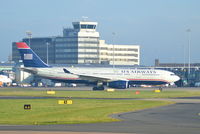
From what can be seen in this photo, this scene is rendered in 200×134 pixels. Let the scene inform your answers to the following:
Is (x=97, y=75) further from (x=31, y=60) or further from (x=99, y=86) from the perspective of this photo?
(x=31, y=60)

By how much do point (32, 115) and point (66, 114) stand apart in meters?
3.11

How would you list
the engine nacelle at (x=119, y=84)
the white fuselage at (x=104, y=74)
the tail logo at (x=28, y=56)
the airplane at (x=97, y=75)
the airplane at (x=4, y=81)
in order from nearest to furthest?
the engine nacelle at (x=119, y=84) < the airplane at (x=97, y=75) < the white fuselage at (x=104, y=74) < the tail logo at (x=28, y=56) < the airplane at (x=4, y=81)

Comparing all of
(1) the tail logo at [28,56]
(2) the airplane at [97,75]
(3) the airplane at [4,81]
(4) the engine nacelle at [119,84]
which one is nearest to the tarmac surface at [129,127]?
(4) the engine nacelle at [119,84]

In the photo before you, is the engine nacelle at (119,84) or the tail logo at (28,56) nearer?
the engine nacelle at (119,84)

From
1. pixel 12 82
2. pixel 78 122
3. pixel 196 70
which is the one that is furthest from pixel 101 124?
pixel 196 70

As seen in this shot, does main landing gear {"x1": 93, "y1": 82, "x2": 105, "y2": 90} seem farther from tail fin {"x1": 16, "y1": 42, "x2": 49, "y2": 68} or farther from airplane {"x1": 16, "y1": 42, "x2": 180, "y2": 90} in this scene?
tail fin {"x1": 16, "y1": 42, "x2": 49, "y2": 68}

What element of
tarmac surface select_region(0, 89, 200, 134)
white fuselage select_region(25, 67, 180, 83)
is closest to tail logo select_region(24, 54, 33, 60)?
white fuselage select_region(25, 67, 180, 83)

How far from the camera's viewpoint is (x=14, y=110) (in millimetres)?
53125

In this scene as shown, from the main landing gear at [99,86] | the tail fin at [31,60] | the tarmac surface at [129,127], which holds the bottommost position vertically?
the tarmac surface at [129,127]

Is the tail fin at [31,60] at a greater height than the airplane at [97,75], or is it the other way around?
the tail fin at [31,60]

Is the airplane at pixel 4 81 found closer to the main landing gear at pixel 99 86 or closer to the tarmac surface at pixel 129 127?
the main landing gear at pixel 99 86

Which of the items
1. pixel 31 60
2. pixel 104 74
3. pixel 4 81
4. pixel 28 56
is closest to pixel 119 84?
pixel 104 74

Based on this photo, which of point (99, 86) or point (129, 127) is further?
point (99, 86)

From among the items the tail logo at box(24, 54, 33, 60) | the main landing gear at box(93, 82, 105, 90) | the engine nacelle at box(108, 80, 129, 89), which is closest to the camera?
the engine nacelle at box(108, 80, 129, 89)
